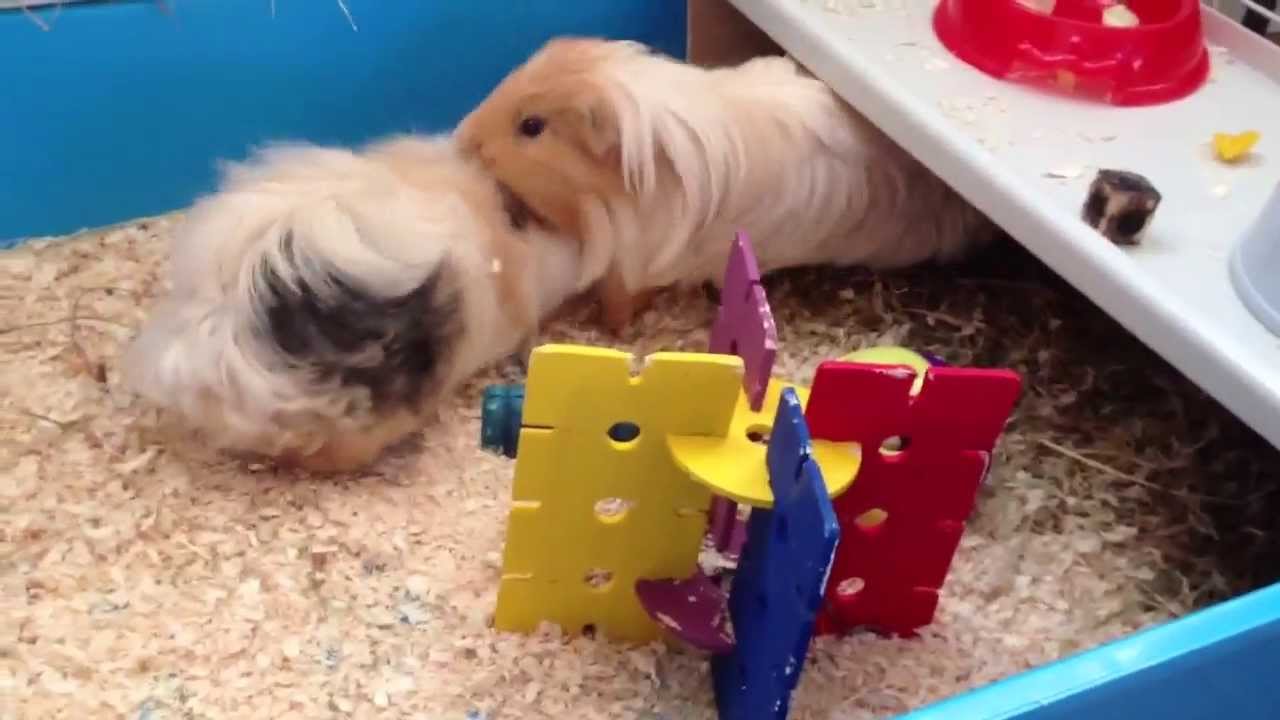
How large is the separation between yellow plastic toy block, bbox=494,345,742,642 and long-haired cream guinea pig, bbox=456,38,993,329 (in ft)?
1.00

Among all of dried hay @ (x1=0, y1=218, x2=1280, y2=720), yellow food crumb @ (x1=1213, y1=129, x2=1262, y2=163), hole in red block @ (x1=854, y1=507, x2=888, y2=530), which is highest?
yellow food crumb @ (x1=1213, y1=129, x2=1262, y2=163)

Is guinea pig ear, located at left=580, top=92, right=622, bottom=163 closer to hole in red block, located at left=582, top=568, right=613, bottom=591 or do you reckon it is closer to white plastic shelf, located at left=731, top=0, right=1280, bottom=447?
white plastic shelf, located at left=731, top=0, right=1280, bottom=447

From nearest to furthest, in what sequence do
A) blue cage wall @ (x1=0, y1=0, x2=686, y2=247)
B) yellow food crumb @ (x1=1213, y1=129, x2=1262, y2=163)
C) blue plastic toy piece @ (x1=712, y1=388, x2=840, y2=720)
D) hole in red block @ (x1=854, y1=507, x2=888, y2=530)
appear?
blue plastic toy piece @ (x1=712, y1=388, x2=840, y2=720) < hole in red block @ (x1=854, y1=507, x2=888, y2=530) < yellow food crumb @ (x1=1213, y1=129, x2=1262, y2=163) < blue cage wall @ (x1=0, y1=0, x2=686, y2=247)

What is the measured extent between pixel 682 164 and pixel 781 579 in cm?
51

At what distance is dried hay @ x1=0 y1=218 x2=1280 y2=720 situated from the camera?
98 centimetres

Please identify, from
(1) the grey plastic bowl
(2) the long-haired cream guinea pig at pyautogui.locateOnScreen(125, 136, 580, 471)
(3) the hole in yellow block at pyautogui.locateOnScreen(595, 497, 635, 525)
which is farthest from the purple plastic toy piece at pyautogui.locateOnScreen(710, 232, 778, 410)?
(1) the grey plastic bowl

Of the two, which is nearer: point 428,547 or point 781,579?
point 781,579

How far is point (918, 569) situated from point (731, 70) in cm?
59

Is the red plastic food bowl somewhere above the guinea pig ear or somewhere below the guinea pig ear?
above

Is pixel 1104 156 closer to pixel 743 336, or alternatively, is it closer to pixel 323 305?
pixel 743 336

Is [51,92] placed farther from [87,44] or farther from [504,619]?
[504,619]

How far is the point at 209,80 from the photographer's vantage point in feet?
4.59

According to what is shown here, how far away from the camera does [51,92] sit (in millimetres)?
1334

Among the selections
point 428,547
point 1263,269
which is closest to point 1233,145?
point 1263,269
